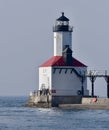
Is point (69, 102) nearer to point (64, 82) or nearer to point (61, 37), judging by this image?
point (64, 82)

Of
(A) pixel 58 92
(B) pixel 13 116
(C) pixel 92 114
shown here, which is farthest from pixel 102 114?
(A) pixel 58 92

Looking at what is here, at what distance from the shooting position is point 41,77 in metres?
111

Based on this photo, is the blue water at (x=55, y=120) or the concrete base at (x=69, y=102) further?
the concrete base at (x=69, y=102)

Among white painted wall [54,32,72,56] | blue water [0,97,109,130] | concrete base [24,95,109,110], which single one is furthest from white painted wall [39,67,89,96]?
blue water [0,97,109,130]

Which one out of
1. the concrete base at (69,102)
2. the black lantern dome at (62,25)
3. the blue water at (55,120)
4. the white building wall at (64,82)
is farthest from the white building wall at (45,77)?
the blue water at (55,120)

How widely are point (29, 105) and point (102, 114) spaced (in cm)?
2162

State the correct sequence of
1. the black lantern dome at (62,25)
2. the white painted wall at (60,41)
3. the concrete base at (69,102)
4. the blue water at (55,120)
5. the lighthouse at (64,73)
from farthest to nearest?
the black lantern dome at (62,25)
the white painted wall at (60,41)
the lighthouse at (64,73)
the concrete base at (69,102)
the blue water at (55,120)

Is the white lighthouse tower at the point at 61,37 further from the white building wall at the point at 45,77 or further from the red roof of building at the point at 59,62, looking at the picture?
the white building wall at the point at 45,77

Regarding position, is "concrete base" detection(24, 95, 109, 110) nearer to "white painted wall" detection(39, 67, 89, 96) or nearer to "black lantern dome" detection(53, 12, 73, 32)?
"white painted wall" detection(39, 67, 89, 96)

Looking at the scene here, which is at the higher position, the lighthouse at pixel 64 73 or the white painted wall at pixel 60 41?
the white painted wall at pixel 60 41

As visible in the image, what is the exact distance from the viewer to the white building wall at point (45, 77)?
108 m

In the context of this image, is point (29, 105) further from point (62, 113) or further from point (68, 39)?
point (62, 113)

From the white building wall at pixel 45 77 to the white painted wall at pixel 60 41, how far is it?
2355 millimetres

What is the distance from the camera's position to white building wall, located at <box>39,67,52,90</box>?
4252 inches
